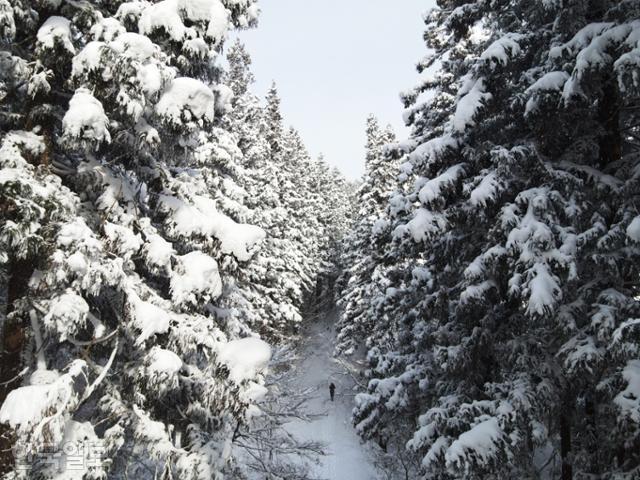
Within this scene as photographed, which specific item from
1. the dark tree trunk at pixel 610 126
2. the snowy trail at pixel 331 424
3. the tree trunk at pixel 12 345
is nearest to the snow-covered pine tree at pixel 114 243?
the tree trunk at pixel 12 345

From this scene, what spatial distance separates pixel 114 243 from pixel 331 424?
2784cm

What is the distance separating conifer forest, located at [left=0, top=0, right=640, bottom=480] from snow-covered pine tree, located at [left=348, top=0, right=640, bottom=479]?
0.04 m

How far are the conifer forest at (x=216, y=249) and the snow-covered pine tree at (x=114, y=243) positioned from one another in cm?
3

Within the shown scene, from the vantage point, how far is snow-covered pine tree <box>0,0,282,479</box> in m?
5.99

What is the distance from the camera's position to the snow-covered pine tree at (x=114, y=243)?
5988mm

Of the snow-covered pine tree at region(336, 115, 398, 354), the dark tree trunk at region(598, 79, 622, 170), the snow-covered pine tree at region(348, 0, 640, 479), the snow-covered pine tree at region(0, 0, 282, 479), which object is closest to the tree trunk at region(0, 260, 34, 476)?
the snow-covered pine tree at region(0, 0, 282, 479)

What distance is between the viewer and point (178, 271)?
7309 millimetres

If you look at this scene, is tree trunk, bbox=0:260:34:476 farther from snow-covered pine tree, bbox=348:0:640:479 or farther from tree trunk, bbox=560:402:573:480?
tree trunk, bbox=560:402:573:480

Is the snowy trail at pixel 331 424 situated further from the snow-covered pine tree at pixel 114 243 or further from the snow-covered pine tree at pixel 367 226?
the snow-covered pine tree at pixel 114 243

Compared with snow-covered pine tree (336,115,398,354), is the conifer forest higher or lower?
lower

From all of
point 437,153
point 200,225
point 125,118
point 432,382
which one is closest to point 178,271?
point 200,225

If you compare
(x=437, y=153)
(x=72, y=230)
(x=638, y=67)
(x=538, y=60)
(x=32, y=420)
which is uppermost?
(x=538, y=60)

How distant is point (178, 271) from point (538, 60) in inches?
301

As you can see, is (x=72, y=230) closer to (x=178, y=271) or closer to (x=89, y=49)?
(x=178, y=271)
